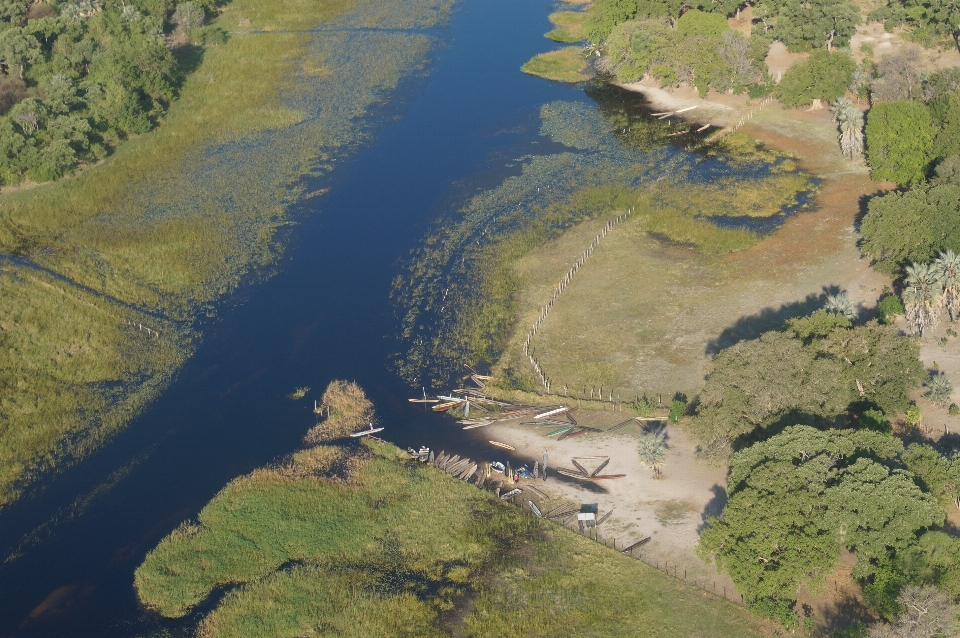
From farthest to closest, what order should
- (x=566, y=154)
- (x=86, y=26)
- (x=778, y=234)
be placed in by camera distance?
(x=86, y=26)
(x=566, y=154)
(x=778, y=234)

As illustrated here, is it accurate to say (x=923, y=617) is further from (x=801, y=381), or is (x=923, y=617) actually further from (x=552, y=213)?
(x=552, y=213)

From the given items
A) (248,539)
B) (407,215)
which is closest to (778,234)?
(407,215)

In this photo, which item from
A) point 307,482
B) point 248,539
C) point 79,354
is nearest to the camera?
point 248,539

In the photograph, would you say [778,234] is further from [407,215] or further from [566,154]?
[407,215]

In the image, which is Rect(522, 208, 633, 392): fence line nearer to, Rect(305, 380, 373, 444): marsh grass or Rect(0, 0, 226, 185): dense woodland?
Rect(305, 380, 373, 444): marsh grass

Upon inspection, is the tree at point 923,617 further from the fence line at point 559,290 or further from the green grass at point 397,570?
the fence line at point 559,290

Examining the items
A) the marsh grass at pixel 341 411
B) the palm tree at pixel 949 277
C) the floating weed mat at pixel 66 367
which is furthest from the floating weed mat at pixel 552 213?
the floating weed mat at pixel 66 367

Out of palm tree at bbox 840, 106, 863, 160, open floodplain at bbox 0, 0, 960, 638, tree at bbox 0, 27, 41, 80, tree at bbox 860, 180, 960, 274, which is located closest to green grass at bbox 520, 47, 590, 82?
open floodplain at bbox 0, 0, 960, 638
